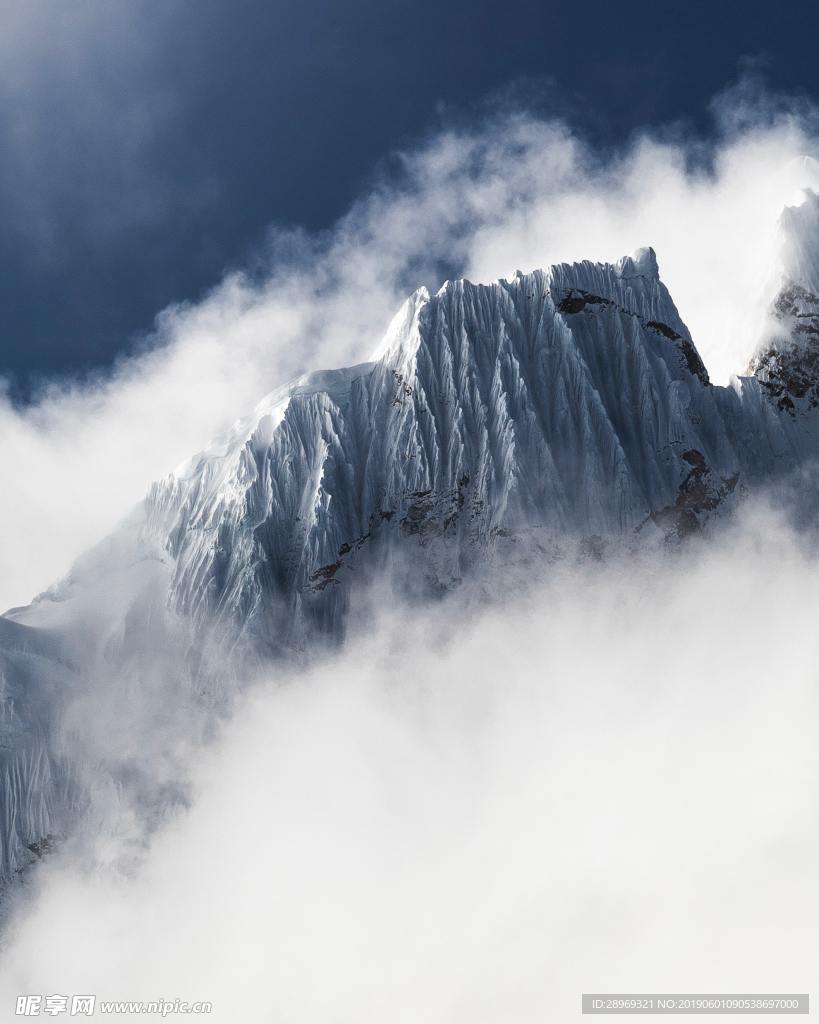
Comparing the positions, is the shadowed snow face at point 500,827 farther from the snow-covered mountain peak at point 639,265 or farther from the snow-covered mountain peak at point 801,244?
the snow-covered mountain peak at point 801,244

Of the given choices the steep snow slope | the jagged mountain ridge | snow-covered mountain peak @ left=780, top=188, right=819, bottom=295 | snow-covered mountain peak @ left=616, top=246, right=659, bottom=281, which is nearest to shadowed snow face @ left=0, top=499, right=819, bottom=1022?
the steep snow slope

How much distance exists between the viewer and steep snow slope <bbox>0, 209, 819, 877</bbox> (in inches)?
2542

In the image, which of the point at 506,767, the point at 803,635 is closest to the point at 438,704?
the point at 506,767

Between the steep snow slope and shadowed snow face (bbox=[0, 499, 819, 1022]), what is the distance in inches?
152

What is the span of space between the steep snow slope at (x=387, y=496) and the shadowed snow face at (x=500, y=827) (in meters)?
3.86

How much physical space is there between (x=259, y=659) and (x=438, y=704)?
1565 centimetres

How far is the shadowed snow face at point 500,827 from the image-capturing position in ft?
210

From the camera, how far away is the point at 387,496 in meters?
71.4

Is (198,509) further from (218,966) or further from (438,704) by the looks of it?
(218,966)

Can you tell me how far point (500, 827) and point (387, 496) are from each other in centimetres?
2926

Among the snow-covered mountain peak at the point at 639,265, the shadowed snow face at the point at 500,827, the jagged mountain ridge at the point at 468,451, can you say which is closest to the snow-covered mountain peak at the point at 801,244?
the snow-covered mountain peak at the point at 639,265

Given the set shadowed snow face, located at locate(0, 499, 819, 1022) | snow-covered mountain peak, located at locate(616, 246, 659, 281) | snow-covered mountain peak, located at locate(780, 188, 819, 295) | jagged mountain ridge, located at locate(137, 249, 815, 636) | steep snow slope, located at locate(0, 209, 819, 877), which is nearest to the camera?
shadowed snow face, located at locate(0, 499, 819, 1022)

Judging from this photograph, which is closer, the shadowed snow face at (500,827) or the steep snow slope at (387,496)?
the shadowed snow face at (500,827)

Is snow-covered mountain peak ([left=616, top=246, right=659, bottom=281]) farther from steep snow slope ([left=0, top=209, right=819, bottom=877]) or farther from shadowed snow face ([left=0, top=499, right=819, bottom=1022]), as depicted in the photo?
shadowed snow face ([left=0, top=499, right=819, bottom=1022])
